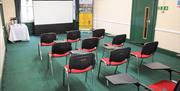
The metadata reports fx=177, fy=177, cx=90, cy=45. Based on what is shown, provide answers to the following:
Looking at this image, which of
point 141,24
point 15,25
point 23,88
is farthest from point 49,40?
point 141,24

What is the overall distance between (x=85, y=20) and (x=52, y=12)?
1723 mm

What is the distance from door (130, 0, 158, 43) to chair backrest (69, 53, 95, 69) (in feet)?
12.5

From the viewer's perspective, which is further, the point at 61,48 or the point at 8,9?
the point at 8,9

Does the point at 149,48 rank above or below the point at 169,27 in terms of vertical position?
below

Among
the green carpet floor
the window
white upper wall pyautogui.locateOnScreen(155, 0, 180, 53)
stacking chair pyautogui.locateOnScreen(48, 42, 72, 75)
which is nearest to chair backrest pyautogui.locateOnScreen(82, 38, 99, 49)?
stacking chair pyautogui.locateOnScreen(48, 42, 72, 75)

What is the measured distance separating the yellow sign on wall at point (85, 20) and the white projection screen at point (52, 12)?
646mm

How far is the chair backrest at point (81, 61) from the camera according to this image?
308 centimetres

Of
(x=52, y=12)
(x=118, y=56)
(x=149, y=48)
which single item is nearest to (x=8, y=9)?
(x=52, y=12)

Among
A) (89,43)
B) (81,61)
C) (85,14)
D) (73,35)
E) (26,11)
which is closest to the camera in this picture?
(81,61)

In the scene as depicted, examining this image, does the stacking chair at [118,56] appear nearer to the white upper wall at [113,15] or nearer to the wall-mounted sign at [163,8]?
the wall-mounted sign at [163,8]

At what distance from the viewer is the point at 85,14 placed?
362 inches

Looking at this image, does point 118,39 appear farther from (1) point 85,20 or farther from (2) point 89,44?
(1) point 85,20

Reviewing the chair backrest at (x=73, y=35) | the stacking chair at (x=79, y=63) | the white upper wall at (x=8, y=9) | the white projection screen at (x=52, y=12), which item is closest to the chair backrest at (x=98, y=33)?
the chair backrest at (x=73, y=35)

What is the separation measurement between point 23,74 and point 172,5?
472cm
